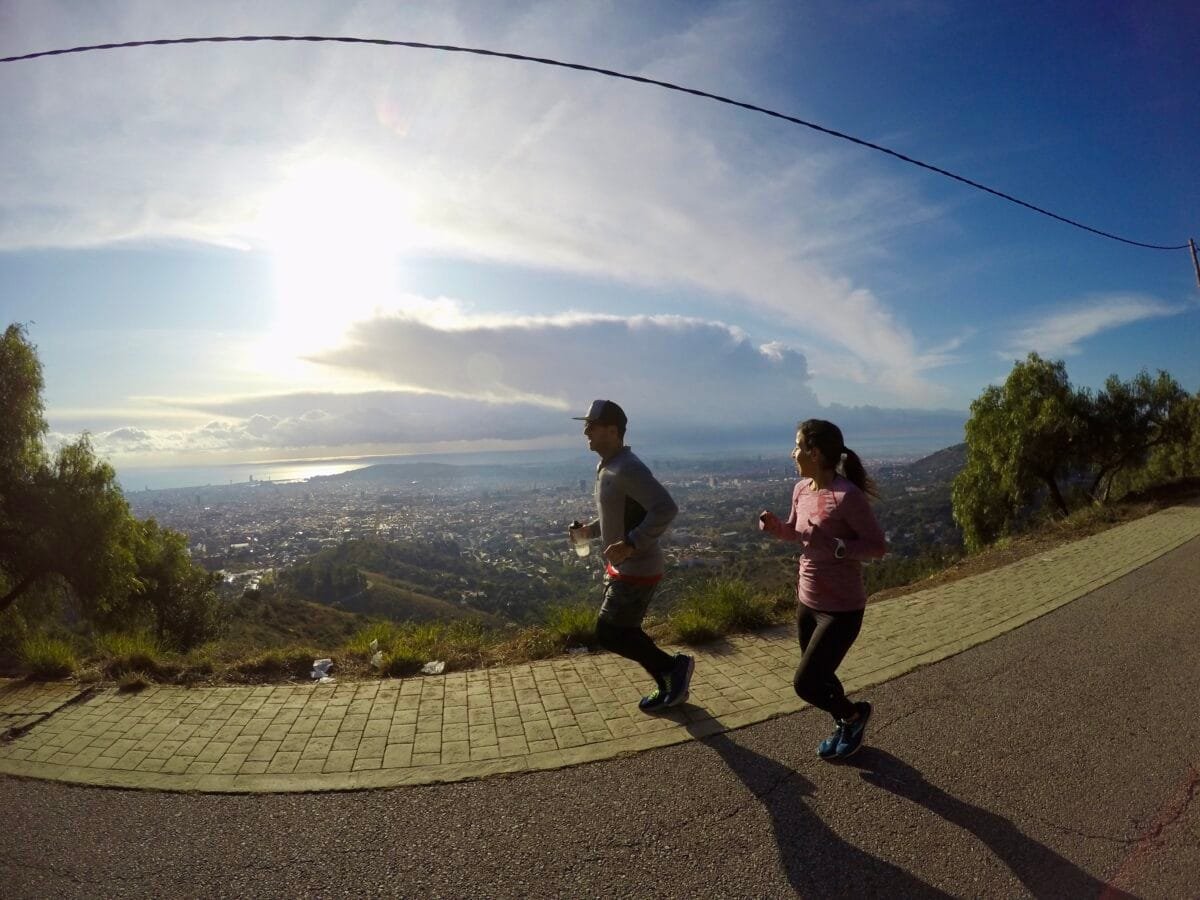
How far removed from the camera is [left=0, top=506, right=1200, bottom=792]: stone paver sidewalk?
10.8 feet

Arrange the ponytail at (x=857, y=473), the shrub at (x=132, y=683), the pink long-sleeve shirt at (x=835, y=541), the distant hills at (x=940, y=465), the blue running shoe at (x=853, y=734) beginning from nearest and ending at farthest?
the pink long-sleeve shirt at (x=835, y=541) < the blue running shoe at (x=853, y=734) < the ponytail at (x=857, y=473) < the shrub at (x=132, y=683) < the distant hills at (x=940, y=465)

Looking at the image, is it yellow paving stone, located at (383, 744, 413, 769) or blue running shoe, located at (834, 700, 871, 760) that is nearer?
blue running shoe, located at (834, 700, 871, 760)

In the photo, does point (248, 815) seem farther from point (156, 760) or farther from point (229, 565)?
point (229, 565)

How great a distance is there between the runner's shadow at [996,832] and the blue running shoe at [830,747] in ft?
0.34

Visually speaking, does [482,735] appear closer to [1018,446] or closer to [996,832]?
[996,832]

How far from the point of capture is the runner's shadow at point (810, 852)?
86.8 inches

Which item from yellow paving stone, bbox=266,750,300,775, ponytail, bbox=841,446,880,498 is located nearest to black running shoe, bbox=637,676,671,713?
ponytail, bbox=841,446,880,498

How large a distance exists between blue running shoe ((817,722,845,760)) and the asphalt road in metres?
0.06

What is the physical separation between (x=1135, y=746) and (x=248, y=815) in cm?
474

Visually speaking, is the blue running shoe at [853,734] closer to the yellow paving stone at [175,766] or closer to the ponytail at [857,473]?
the ponytail at [857,473]

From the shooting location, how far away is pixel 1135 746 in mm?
3221

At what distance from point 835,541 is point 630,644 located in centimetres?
144

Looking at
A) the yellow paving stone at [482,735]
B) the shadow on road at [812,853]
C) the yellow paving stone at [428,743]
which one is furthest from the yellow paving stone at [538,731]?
the shadow on road at [812,853]

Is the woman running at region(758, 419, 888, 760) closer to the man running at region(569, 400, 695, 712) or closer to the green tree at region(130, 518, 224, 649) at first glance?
the man running at region(569, 400, 695, 712)
